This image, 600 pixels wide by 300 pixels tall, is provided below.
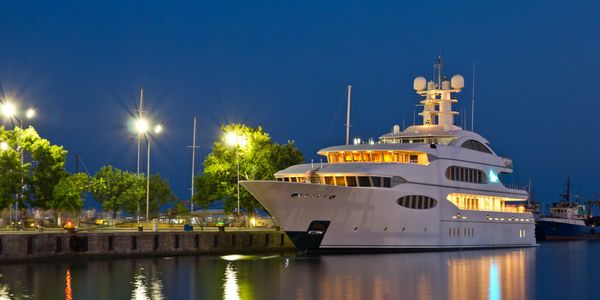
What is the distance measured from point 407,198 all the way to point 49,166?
82.1ft

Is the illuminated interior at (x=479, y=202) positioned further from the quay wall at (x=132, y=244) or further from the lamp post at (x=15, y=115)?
the lamp post at (x=15, y=115)

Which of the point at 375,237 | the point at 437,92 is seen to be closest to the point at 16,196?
the point at 375,237

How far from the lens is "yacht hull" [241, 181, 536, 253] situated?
5353 centimetres

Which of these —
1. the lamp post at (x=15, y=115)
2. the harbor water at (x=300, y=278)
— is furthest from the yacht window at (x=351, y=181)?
the lamp post at (x=15, y=115)

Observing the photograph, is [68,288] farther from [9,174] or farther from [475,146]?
[475,146]

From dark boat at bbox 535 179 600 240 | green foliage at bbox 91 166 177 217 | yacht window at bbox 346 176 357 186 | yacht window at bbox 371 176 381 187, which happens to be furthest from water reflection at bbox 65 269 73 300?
dark boat at bbox 535 179 600 240

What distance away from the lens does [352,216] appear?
5444 centimetres

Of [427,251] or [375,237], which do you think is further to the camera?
[427,251]

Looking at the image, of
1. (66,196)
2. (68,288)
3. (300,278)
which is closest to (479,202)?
(300,278)

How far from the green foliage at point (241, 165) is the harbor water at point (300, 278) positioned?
579 inches

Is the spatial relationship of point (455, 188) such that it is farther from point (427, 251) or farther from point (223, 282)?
point (223, 282)

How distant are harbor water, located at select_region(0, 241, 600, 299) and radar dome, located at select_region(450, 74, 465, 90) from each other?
16.9m

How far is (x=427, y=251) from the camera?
60.3 m

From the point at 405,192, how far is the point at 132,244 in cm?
1757
